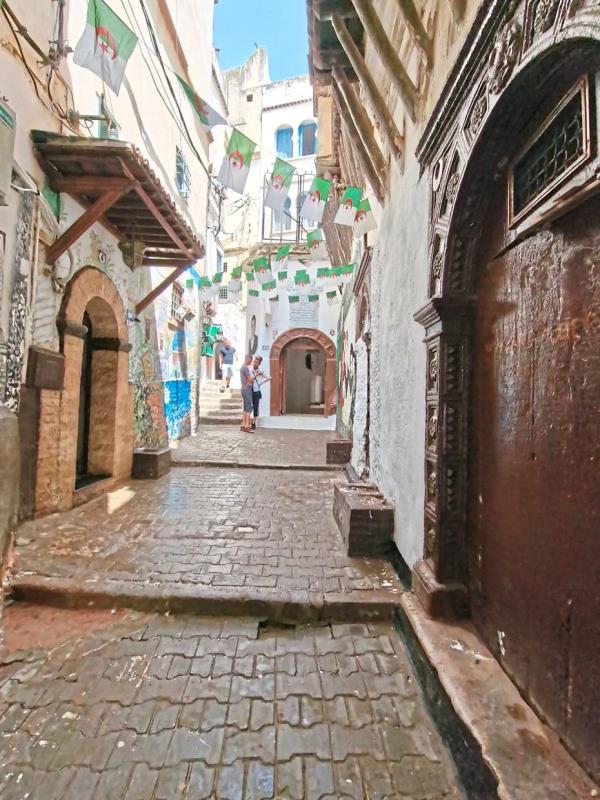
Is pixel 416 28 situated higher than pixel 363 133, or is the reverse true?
pixel 363 133

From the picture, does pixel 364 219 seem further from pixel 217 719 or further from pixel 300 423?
pixel 300 423

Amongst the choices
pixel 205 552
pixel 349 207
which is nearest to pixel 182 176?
pixel 349 207

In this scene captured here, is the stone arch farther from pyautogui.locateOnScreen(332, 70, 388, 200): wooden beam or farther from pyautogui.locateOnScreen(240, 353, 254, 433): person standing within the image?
pyautogui.locateOnScreen(240, 353, 254, 433): person standing

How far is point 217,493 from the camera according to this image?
5.59 metres

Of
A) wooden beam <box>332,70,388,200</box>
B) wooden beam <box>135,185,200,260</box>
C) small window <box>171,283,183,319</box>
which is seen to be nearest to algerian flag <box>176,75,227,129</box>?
wooden beam <box>135,185,200,260</box>

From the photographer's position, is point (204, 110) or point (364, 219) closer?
point (364, 219)

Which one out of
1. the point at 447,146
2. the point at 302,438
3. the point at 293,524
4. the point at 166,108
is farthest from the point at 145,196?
the point at 302,438

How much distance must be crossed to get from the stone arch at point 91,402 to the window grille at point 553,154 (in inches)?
182

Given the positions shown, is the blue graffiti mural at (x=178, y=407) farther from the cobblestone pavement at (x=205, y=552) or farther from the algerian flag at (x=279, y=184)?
the algerian flag at (x=279, y=184)

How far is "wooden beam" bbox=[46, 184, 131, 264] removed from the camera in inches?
171

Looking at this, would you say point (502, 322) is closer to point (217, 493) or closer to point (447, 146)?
point (447, 146)

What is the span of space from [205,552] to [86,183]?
13.7ft

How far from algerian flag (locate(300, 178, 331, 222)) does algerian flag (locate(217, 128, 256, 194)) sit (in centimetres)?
116

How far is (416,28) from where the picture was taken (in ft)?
9.56
